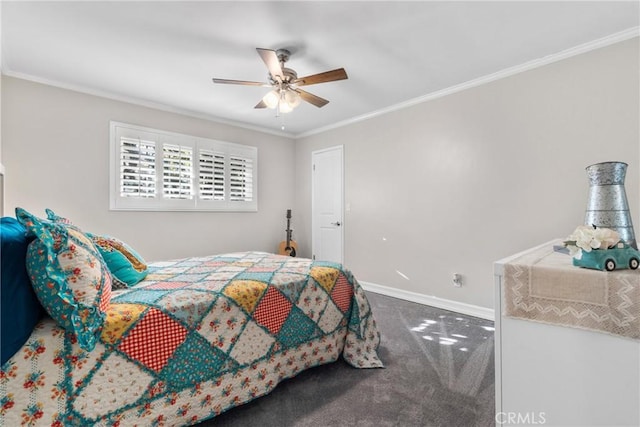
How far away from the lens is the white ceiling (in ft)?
6.78

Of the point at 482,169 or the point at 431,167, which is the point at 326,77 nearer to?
the point at 431,167

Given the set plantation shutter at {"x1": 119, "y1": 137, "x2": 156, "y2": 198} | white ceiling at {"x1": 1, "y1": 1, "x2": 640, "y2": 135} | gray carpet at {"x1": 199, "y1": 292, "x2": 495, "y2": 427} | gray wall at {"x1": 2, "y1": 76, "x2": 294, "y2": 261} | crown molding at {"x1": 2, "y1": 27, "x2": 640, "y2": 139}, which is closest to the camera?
gray carpet at {"x1": 199, "y1": 292, "x2": 495, "y2": 427}

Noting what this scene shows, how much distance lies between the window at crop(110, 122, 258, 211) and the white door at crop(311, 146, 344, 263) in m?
0.99

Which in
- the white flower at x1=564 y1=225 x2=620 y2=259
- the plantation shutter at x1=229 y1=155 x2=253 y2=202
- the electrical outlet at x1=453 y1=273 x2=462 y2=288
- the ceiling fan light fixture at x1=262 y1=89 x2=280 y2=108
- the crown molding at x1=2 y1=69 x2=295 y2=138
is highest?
the crown molding at x1=2 y1=69 x2=295 y2=138

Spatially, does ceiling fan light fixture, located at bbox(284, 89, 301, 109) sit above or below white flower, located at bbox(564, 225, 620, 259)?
above

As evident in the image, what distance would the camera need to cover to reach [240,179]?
4.64 m

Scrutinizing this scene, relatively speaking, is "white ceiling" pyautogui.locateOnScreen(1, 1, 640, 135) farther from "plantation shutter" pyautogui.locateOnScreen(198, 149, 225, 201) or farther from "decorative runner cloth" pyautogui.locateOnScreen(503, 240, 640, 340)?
"decorative runner cloth" pyautogui.locateOnScreen(503, 240, 640, 340)

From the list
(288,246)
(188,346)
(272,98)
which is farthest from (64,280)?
(288,246)

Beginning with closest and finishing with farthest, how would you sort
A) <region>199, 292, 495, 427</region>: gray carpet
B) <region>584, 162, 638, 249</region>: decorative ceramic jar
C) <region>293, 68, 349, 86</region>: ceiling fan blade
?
<region>584, 162, 638, 249</region>: decorative ceramic jar → <region>199, 292, 495, 427</region>: gray carpet → <region>293, 68, 349, 86</region>: ceiling fan blade

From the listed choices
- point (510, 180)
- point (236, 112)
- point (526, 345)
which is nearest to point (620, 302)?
point (526, 345)

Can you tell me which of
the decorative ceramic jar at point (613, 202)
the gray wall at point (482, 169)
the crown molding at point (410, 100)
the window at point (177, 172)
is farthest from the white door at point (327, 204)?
the decorative ceramic jar at point (613, 202)

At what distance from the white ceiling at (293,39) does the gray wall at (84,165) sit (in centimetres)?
23

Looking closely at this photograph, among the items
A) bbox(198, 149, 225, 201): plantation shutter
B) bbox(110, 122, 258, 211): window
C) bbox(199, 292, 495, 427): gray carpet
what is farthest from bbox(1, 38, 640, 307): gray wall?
bbox(199, 292, 495, 427): gray carpet

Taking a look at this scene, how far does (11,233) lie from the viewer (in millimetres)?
1142
